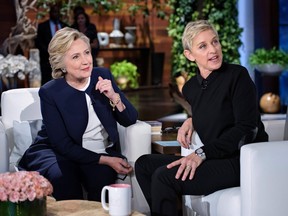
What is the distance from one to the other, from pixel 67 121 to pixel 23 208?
1205mm

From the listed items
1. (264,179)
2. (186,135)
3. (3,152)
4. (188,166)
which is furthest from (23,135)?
(264,179)

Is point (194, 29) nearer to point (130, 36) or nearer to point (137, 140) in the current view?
point (137, 140)

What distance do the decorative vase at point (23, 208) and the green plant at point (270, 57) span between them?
20.5 ft

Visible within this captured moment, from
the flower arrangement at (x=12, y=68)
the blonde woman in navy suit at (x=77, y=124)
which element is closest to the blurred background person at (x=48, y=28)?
the flower arrangement at (x=12, y=68)

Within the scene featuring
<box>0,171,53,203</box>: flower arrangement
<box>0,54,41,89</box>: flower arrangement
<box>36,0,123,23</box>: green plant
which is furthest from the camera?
<box>36,0,123,23</box>: green plant

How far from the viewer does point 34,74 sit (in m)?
7.41

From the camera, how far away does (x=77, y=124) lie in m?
3.65

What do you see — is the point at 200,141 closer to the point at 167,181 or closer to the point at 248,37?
the point at 167,181

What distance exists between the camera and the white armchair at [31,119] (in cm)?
359

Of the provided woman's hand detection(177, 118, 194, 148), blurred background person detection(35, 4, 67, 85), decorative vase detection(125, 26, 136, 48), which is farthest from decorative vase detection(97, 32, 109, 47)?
woman's hand detection(177, 118, 194, 148)

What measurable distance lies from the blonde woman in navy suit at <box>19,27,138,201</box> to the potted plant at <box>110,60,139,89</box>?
8.02 metres

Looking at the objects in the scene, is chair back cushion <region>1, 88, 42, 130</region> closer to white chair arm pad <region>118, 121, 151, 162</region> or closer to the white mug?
white chair arm pad <region>118, 121, 151, 162</region>

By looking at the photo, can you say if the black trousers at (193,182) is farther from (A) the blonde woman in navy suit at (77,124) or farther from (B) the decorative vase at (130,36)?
(B) the decorative vase at (130,36)

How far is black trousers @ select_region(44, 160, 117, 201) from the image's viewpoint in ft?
11.5
